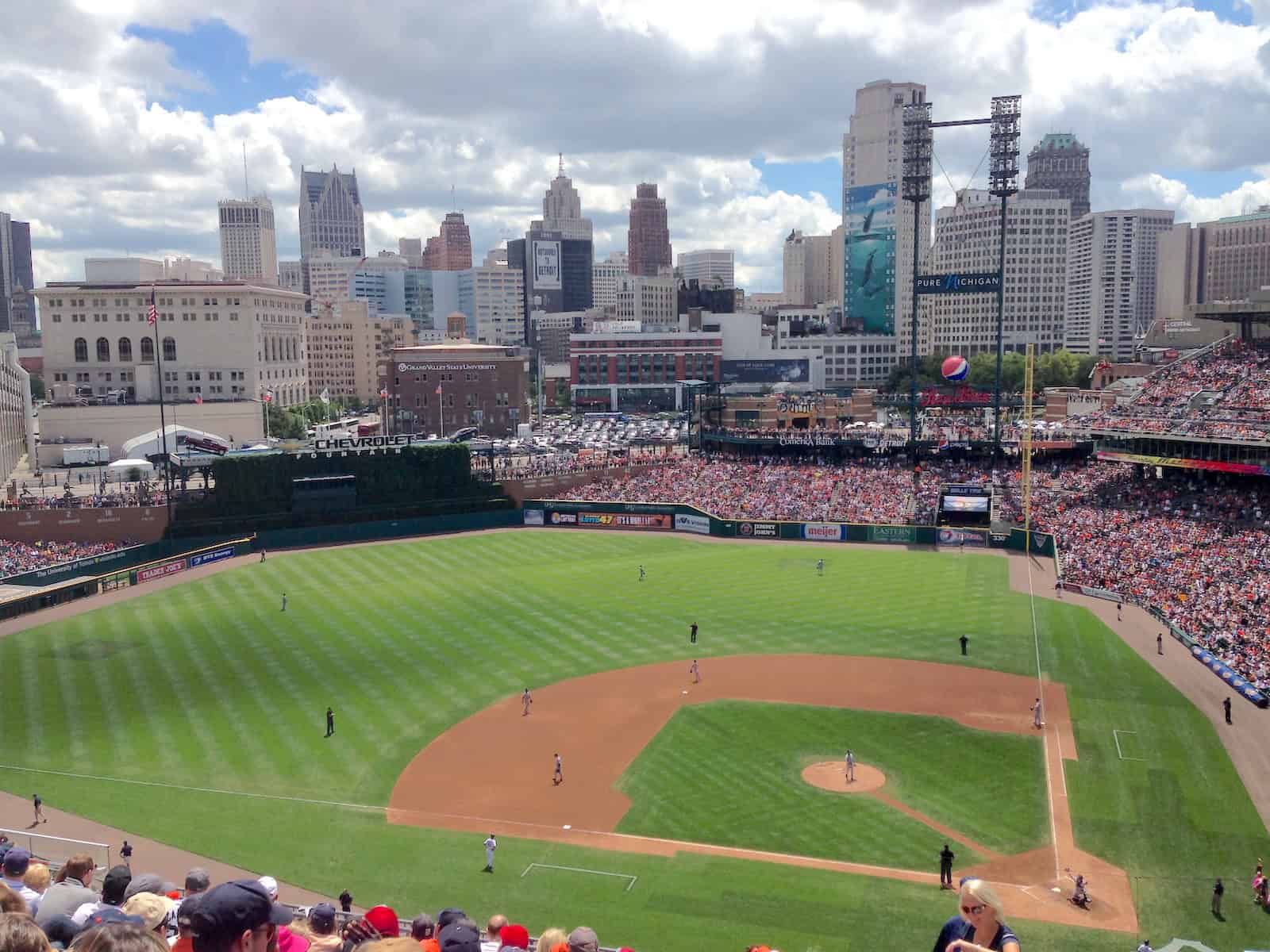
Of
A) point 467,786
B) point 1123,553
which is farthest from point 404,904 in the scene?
point 1123,553

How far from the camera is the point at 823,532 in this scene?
65312 millimetres

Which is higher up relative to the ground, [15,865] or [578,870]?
[15,865]

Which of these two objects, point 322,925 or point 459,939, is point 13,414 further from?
point 459,939

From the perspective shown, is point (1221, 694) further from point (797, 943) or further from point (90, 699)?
point (90, 699)

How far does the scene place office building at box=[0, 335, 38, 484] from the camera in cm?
8338

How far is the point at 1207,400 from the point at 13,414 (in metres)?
94.9

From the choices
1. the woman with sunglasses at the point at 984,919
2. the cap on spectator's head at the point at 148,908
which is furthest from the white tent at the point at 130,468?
the woman with sunglasses at the point at 984,919

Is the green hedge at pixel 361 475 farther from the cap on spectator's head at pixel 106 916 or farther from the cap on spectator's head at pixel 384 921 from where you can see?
the cap on spectator's head at pixel 106 916

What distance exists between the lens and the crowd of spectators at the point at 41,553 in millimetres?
55188

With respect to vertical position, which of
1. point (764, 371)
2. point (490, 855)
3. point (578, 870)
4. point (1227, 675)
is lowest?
point (578, 870)

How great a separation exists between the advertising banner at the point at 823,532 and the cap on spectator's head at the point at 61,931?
196 feet

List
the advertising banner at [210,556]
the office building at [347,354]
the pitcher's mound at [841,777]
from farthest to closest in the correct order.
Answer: the office building at [347,354], the advertising banner at [210,556], the pitcher's mound at [841,777]

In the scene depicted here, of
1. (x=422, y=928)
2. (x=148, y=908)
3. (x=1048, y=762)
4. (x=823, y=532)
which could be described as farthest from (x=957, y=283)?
(x=148, y=908)

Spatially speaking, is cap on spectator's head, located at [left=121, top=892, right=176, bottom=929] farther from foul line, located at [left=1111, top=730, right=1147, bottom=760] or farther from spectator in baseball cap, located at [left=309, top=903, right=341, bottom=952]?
foul line, located at [left=1111, top=730, right=1147, bottom=760]
